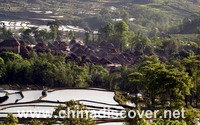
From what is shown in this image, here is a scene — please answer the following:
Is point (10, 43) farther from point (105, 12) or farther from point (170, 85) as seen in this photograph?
point (105, 12)

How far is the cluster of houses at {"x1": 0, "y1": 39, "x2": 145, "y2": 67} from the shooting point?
49312 millimetres

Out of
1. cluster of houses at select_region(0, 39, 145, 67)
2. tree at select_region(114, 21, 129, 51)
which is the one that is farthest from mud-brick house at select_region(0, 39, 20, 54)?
tree at select_region(114, 21, 129, 51)

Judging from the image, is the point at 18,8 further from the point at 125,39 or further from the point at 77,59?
the point at 77,59

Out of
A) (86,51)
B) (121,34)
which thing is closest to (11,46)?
(86,51)

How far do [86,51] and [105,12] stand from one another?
41.7 metres

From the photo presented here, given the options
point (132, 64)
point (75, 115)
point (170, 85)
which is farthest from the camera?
point (132, 64)

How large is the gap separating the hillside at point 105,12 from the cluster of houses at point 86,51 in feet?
81.9

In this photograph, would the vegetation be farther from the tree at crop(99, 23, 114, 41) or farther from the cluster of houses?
the cluster of houses

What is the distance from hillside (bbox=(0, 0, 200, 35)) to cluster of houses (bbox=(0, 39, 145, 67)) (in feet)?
81.9

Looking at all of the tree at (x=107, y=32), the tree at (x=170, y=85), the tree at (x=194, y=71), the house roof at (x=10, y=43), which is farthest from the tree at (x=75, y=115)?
the tree at (x=107, y=32)

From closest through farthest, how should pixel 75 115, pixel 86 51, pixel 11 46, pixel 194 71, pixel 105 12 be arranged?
1. pixel 75 115
2. pixel 194 71
3. pixel 11 46
4. pixel 86 51
5. pixel 105 12

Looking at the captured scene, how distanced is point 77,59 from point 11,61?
8.55 meters

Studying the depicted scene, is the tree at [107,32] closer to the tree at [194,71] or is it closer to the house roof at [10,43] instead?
the house roof at [10,43]

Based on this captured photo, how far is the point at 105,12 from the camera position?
96.3 metres
